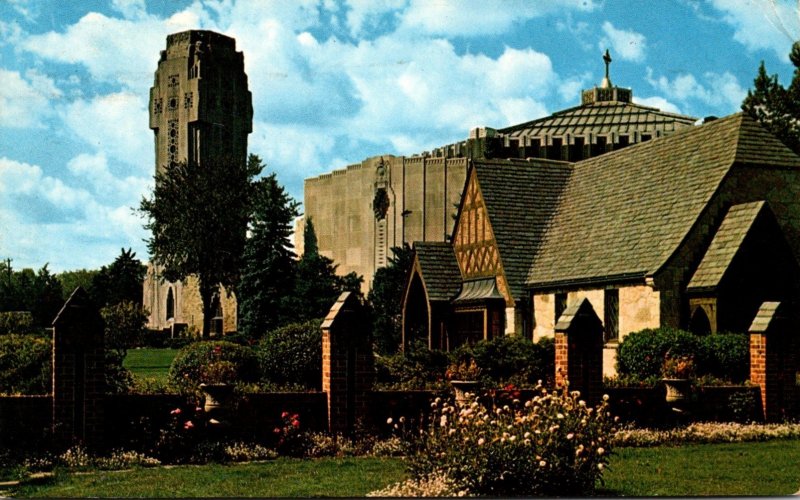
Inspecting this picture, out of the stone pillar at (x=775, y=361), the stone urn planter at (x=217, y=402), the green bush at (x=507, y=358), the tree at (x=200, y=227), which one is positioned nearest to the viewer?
the stone urn planter at (x=217, y=402)

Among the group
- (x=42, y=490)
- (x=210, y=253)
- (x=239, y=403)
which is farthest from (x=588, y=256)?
(x=210, y=253)

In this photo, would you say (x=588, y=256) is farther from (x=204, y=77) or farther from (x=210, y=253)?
(x=204, y=77)

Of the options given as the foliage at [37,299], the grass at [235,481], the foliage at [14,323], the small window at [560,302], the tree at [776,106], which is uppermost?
the tree at [776,106]

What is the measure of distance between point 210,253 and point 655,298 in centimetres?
4969

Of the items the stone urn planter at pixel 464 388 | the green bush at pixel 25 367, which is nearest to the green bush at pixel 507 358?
the stone urn planter at pixel 464 388

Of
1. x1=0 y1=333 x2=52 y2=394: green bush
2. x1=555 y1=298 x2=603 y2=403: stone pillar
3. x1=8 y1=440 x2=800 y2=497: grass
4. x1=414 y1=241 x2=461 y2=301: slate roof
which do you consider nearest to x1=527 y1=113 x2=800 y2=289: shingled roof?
x1=414 y1=241 x2=461 y2=301: slate roof

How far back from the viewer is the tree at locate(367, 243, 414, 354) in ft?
164

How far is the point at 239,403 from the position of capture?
58.0ft

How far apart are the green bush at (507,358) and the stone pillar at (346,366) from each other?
21.4ft

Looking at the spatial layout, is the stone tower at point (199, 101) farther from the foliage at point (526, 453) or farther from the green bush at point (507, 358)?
the foliage at point (526, 453)

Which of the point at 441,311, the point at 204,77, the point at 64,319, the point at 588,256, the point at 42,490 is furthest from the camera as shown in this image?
the point at 204,77

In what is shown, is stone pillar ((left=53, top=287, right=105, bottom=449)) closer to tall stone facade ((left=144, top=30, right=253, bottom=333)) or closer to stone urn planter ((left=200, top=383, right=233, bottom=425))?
stone urn planter ((left=200, top=383, right=233, bottom=425))

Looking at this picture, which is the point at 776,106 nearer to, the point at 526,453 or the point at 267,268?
the point at 267,268

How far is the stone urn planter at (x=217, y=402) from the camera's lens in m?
17.4
